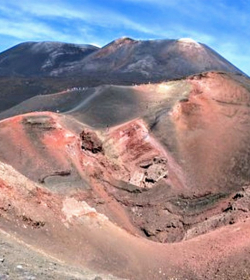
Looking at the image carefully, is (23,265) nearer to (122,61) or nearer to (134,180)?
(134,180)

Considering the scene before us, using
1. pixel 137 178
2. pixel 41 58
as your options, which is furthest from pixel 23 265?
pixel 41 58

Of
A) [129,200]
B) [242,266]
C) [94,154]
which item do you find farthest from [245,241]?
[94,154]

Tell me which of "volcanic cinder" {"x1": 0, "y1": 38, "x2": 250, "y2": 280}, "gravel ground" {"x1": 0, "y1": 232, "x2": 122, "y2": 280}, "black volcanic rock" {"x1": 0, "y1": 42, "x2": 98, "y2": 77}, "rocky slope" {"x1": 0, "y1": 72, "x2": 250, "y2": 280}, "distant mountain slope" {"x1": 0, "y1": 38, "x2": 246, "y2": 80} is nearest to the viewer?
"gravel ground" {"x1": 0, "y1": 232, "x2": 122, "y2": 280}

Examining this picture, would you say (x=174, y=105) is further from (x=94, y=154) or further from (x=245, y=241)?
(x=245, y=241)

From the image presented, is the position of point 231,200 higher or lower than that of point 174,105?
lower

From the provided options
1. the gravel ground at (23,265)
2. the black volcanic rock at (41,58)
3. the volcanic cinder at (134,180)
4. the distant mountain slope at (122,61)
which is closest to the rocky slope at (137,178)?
the volcanic cinder at (134,180)

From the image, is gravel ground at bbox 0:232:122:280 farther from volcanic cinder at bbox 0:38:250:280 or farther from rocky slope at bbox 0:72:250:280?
rocky slope at bbox 0:72:250:280

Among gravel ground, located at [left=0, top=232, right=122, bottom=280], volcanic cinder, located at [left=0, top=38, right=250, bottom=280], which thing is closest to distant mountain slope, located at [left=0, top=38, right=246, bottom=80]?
volcanic cinder, located at [left=0, top=38, right=250, bottom=280]
